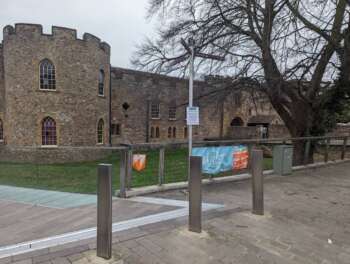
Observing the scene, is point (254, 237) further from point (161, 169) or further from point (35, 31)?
point (35, 31)

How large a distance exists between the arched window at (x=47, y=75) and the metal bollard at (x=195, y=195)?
17.7m

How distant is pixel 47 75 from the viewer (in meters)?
19.4

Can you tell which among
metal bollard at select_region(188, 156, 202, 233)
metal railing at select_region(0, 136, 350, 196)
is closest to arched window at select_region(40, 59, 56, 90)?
metal railing at select_region(0, 136, 350, 196)

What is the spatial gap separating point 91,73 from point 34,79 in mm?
3745

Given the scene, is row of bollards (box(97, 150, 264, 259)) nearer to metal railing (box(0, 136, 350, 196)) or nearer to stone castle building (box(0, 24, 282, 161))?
metal railing (box(0, 136, 350, 196))

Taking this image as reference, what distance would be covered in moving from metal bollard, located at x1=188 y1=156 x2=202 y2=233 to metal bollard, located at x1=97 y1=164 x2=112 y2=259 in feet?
4.10

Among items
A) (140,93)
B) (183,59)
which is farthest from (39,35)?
(183,59)

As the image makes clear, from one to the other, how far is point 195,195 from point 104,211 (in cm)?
137

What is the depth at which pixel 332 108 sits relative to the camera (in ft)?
41.6

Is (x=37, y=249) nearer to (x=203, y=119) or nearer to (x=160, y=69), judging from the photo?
(x=160, y=69)

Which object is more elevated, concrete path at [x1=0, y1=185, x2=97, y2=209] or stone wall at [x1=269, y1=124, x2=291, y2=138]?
stone wall at [x1=269, y1=124, x2=291, y2=138]

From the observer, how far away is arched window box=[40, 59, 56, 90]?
63.1 feet

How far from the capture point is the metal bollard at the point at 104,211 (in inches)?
131

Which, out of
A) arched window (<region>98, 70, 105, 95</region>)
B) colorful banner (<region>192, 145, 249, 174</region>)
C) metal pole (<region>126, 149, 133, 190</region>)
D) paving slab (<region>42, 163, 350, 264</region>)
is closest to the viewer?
paving slab (<region>42, 163, 350, 264</region>)
